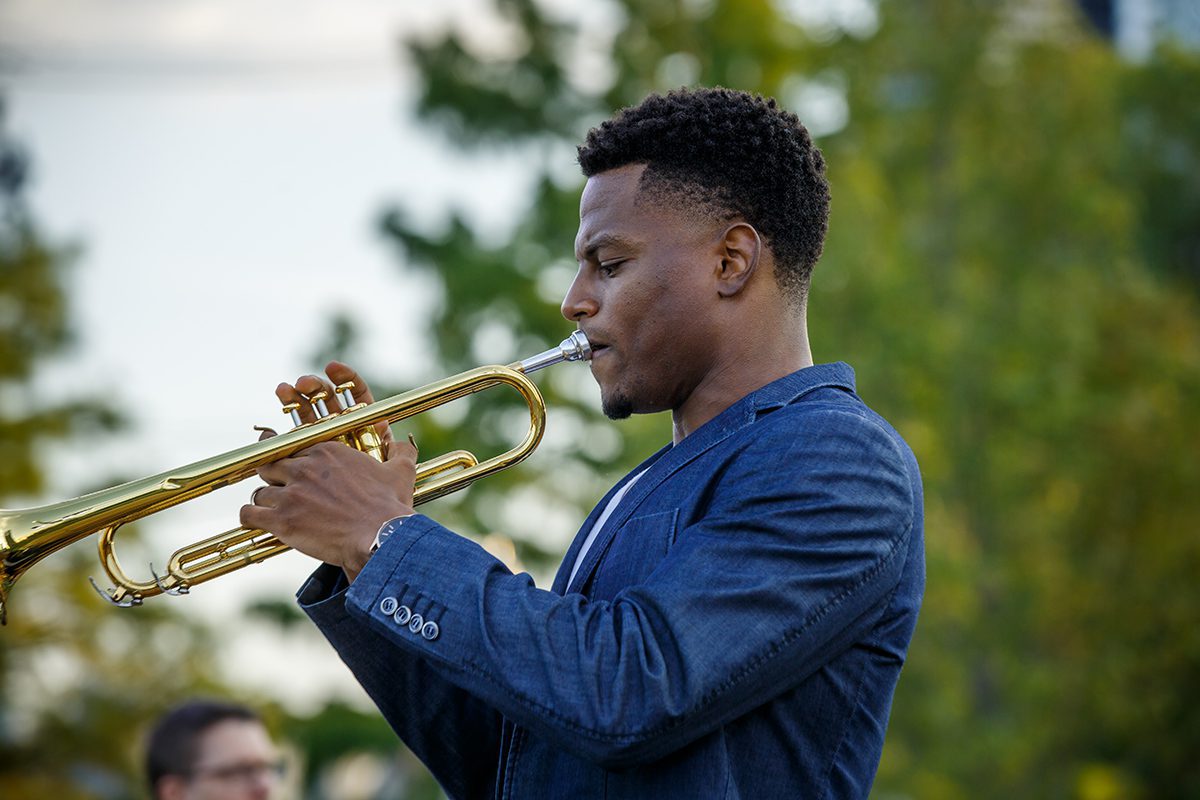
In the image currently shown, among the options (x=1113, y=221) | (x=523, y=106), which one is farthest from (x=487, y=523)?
(x=1113, y=221)

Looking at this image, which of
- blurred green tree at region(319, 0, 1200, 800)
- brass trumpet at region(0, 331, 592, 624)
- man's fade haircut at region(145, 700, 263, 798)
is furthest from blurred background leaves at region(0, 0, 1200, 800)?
brass trumpet at region(0, 331, 592, 624)

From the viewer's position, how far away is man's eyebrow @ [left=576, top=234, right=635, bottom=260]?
308 cm

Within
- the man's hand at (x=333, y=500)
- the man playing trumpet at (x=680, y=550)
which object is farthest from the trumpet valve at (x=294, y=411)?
the man's hand at (x=333, y=500)

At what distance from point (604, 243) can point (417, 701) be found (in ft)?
3.22

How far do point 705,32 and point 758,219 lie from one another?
36.2 ft

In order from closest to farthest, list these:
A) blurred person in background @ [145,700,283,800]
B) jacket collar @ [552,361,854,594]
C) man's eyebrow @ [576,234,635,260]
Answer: jacket collar @ [552,361,854,594] → man's eyebrow @ [576,234,635,260] → blurred person in background @ [145,700,283,800]

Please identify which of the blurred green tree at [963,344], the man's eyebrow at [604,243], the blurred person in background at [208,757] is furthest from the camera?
the blurred green tree at [963,344]

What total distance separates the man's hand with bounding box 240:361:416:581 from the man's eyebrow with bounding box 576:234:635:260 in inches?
20.8

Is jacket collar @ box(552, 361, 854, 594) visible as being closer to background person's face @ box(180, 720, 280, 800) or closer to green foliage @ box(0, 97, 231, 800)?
background person's face @ box(180, 720, 280, 800)

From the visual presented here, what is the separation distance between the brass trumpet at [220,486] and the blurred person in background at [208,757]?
2319 mm

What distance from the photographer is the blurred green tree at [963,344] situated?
534 inches

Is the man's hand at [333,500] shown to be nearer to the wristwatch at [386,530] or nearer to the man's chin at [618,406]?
the wristwatch at [386,530]

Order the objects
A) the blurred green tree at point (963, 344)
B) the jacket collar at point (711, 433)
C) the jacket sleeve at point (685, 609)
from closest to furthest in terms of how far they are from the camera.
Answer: the jacket sleeve at point (685, 609), the jacket collar at point (711, 433), the blurred green tree at point (963, 344)

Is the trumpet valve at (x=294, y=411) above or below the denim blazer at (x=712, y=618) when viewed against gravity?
above
